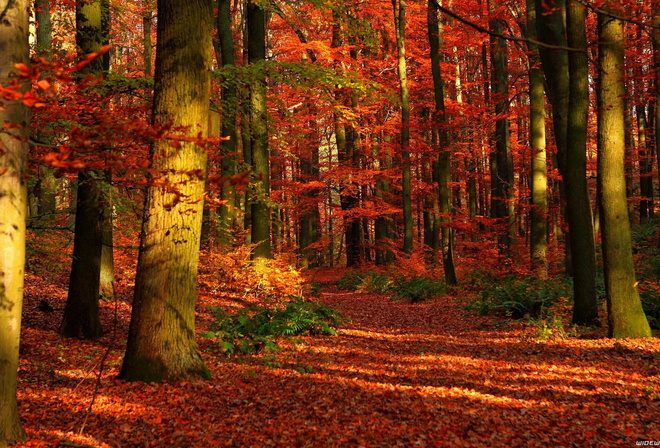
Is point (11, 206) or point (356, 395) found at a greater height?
point (11, 206)

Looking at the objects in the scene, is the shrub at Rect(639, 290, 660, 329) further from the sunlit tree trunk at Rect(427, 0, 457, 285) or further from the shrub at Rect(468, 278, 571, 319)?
the sunlit tree trunk at Rect(427, 0, 457, 285)

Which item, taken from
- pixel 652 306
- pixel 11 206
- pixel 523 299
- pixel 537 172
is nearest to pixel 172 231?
pixel 11 206

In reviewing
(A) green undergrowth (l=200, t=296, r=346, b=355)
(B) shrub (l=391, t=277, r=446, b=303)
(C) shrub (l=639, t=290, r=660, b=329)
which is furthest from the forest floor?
(B) shrub (l=391, t=277, r=446, b=303)

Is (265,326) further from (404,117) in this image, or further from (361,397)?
(404,117)

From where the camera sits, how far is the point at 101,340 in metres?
8.09

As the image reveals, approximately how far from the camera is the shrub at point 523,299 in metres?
11.0

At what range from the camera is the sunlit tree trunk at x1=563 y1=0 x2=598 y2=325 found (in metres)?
9.05

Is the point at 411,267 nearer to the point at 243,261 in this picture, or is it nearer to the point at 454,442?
the point at 243,261

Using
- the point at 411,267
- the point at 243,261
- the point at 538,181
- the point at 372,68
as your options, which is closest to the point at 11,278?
the point at 243,261

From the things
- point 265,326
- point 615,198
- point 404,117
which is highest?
point 404,117

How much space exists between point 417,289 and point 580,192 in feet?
28.1

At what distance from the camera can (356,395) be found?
234 inches

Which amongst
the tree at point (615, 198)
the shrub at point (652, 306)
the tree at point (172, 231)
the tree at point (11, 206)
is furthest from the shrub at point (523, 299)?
the tree at point (11, 206)

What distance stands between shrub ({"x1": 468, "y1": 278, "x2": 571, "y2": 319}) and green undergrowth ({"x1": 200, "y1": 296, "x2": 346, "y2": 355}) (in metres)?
4.13
